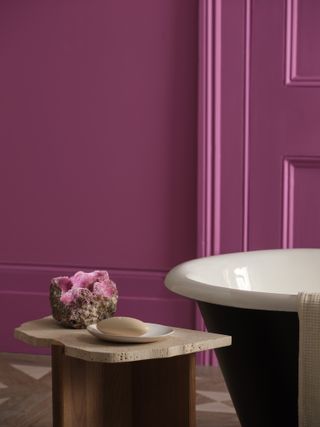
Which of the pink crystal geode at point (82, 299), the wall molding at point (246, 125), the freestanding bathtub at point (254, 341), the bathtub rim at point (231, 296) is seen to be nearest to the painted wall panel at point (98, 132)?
the wall molding at point (246, 125)

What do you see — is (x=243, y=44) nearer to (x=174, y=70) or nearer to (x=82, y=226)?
(x=174, y=70)

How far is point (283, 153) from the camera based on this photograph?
333 cm

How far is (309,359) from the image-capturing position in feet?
7.11

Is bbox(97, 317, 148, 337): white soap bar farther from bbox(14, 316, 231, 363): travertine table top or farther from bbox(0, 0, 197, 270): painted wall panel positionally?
bbox(0, 0, 197, 270): painted wall panel

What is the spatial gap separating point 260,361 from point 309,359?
16cm

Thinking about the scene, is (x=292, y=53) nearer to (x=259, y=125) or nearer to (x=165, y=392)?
(x=259, y=125)

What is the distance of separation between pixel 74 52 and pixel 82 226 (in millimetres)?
621

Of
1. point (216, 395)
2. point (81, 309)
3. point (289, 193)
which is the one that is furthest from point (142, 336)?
point (289, 193)

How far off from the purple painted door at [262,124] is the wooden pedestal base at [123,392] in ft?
3.75

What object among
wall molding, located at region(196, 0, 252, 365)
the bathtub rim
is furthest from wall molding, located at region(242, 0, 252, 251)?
the bathtub rim

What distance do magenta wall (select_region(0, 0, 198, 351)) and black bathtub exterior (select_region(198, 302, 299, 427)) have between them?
1.09 meters

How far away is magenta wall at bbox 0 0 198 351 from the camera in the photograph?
3.45 meters

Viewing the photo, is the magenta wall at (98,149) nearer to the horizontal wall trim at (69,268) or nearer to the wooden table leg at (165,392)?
the horizontal wall trim at (69,268)

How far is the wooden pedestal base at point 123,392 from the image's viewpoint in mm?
2121
